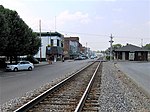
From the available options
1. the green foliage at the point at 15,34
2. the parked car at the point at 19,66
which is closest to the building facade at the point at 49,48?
the green foliage at the point at 15,34

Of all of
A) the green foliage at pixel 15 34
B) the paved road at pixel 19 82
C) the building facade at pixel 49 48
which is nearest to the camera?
the paved road at pixel 19 82

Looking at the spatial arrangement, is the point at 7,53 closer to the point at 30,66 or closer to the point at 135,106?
the point at 30,66

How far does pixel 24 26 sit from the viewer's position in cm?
4303

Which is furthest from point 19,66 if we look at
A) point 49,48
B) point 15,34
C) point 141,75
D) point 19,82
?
point 49,48

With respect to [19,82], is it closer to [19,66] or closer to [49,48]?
[19,66]

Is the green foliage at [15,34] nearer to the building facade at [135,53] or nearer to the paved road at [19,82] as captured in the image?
the paved road at [19,82]

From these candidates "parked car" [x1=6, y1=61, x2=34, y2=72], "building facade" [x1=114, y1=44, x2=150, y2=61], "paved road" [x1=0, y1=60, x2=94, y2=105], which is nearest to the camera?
"paved road" [x1=0, y1=60, x2=94, y2=105]

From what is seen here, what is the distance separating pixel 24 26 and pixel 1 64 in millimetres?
7506

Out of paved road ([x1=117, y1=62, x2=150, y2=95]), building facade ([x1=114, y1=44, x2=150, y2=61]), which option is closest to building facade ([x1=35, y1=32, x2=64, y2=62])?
building facade ([x1=114, y1=44, x2=150, y2=61])

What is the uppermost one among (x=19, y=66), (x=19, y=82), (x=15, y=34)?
(x=15, y=34)

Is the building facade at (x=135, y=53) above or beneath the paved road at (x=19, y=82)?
above

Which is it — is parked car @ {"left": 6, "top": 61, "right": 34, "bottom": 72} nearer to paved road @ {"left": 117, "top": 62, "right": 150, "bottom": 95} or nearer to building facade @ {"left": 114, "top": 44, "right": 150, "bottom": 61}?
paved road @ {"left": 117, "top": 62, "right": 150, "bottom": 95}

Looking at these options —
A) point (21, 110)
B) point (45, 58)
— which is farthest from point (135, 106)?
point (45, 58)

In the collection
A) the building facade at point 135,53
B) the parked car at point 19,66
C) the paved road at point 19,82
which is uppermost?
the building facade at point 135,53
